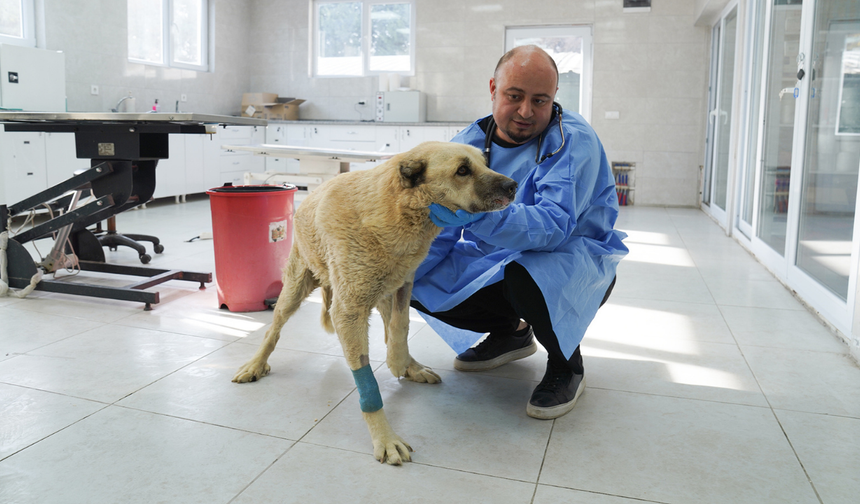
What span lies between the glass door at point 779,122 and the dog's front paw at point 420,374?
2.61 meters

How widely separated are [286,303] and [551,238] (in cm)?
93

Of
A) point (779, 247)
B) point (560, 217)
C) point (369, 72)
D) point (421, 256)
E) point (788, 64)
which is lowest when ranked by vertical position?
point (779, 247)

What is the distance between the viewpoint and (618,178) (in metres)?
7.96

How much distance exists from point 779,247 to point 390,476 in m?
3.44

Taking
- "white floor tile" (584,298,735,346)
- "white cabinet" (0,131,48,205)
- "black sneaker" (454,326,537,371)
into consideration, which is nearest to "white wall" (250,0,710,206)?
"white cabinet" (0,131,48,205)

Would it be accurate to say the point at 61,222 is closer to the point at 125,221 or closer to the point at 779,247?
the point at 125,221

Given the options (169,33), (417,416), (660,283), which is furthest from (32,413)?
(169,33)

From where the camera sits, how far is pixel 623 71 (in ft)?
25.6

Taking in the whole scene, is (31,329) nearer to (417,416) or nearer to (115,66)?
(417,416)

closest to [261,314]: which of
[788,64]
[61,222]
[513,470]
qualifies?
[61,222]

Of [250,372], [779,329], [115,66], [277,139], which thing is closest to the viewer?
[250,372]

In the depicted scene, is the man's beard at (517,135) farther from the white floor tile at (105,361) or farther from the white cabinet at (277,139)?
the white cabinet at (277,139)

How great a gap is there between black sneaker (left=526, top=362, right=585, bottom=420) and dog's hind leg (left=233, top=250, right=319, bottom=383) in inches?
32.6

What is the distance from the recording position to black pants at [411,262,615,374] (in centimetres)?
176
